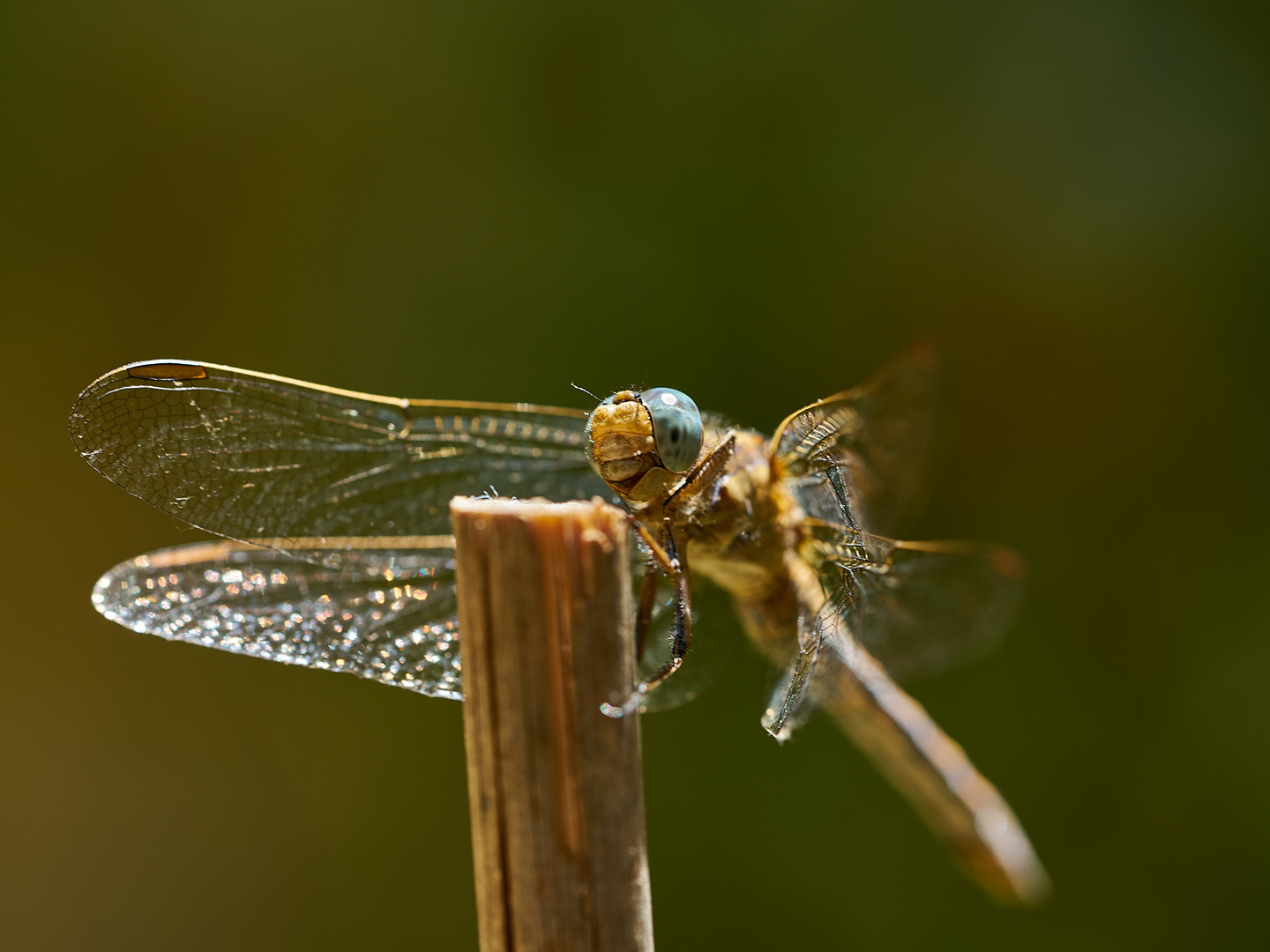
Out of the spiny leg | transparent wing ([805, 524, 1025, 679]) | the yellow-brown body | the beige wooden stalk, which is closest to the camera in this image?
the beige wooden stalk

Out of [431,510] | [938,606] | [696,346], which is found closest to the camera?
[431,510]

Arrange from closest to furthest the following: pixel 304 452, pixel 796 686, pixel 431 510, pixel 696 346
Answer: pixel 796 686 < pixel 304 452 < pixel 431 510 < pixel 696 346

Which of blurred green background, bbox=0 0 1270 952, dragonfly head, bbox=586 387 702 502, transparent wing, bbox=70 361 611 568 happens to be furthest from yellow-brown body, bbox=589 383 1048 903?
blurred green background, bbox=0 0 1270 952

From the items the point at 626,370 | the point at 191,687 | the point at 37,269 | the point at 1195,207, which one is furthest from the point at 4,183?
the point at 1195,207

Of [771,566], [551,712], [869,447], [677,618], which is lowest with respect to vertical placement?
[551,712]

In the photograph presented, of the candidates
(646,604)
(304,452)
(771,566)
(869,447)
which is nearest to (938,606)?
(869,447)

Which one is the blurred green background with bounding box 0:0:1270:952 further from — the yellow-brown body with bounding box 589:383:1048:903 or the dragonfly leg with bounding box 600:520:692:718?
the dragonfly leg with bounding box 600:520:692:718

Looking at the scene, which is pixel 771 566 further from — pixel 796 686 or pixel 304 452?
pixel 304 452

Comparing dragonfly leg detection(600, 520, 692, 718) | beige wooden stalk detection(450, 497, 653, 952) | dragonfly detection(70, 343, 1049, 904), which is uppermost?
dragonfly detection(70, 343, 1049, 904)

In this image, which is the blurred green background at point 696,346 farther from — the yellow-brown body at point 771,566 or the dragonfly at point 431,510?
the dragonfly at point 431,510
